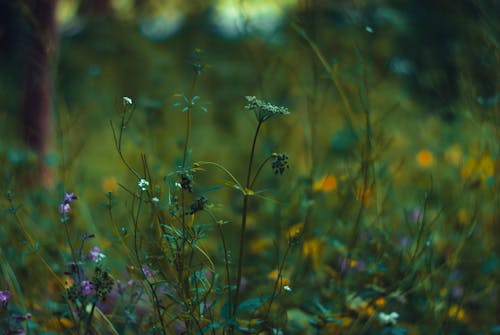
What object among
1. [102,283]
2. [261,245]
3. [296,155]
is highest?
[296,155]

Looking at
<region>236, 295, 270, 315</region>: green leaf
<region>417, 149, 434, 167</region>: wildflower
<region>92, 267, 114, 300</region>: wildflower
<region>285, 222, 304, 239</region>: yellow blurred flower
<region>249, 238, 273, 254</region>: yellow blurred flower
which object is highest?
<region>417, 149, 434, 167</region>: wildflower

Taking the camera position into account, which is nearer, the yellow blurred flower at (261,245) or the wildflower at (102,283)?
the wildflower at (102,283)

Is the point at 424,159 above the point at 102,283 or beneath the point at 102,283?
above

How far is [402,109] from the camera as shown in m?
4.38

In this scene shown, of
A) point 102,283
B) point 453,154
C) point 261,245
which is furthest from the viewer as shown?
point 453,154

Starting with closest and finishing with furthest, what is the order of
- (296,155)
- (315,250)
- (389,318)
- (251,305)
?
(251,305) < (389,318) < (315,250) < (296,155)

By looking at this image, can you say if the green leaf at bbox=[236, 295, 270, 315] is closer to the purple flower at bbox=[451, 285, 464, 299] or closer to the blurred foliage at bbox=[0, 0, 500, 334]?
the blurred foliage at bbox=[0, 0, 500, 334]

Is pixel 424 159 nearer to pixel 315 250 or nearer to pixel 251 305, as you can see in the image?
pixel 315 250

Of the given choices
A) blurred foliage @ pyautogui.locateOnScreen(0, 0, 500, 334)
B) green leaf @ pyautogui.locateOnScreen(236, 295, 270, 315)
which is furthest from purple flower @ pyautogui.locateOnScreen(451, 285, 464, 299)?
green leaf @ pyautogui.locateOnScreen(236, 295, 270, 315)

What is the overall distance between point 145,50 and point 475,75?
2.64 m

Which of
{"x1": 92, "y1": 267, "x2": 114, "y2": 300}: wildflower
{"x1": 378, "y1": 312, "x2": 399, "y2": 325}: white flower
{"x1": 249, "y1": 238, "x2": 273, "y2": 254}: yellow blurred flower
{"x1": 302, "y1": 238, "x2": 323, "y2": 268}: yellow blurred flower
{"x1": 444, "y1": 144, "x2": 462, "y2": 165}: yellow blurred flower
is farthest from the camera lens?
{"x1": 444, "y1": 144, "x2": 462, "y2": 165}: yellow blurred flower

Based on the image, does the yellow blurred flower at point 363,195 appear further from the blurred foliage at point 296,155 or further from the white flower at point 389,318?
the white flower at point 389,318

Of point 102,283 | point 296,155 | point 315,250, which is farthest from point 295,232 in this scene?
point 296,155

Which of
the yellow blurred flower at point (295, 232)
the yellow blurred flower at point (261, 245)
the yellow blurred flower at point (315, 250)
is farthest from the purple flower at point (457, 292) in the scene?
the yellow blurred flower at point (261, 245)
